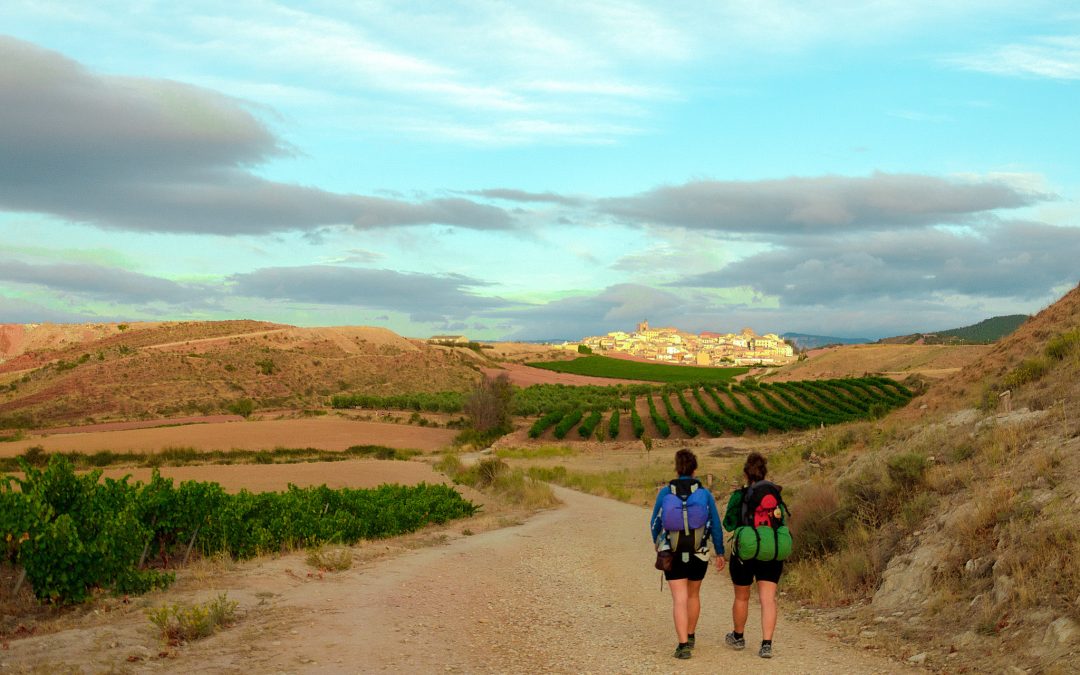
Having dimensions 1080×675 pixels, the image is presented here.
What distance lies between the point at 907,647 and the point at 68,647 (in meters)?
9.02

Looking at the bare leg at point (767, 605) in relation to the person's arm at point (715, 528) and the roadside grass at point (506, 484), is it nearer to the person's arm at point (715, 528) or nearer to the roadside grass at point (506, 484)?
the person's arm at point (715, 528)

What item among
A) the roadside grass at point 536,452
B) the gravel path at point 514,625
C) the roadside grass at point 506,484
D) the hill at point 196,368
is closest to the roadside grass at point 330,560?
the gravel path at point 514,625

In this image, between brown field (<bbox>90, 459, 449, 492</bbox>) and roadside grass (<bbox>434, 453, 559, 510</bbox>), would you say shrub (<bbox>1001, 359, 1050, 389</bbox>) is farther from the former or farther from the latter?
brown field (<bbox>90, 459, 449, 492</bbox>)

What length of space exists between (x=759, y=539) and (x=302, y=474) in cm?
3396

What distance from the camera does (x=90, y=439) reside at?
52.8 metres

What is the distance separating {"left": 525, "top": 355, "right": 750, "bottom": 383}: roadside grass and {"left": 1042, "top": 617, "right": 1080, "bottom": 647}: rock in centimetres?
11917

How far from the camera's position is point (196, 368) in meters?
94.8

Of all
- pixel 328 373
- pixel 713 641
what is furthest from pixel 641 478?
pixel 328 373

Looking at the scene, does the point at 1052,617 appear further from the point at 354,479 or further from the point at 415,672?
the point at 354,479

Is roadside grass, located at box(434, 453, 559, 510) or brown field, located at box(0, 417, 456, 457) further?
brown field, located at box(0, 417, 456, 457)

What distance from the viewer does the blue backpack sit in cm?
825

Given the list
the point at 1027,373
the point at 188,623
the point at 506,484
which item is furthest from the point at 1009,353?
the point at 188,623

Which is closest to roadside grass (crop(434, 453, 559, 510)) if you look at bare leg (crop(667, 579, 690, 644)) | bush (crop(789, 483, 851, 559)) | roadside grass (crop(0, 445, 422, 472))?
bush (crop(789, 483, 851, 559))

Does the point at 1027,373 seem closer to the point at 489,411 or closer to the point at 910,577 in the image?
the point at 910,577
